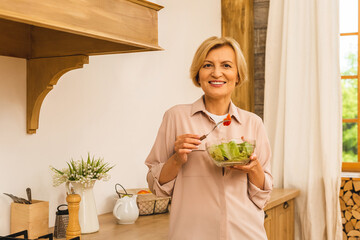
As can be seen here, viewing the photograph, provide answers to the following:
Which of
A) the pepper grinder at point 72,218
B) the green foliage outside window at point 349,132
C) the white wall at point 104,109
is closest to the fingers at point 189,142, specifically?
the pepper grinder at point 72,218

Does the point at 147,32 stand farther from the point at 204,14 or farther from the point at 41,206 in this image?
the point at 204,14

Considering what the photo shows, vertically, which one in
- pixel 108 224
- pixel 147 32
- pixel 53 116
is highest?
pixel 147 32

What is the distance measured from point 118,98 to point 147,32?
90cm

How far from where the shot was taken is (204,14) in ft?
11.6

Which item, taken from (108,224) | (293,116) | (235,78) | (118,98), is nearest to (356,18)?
(293,116)

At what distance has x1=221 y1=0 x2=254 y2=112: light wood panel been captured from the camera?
3.60 m

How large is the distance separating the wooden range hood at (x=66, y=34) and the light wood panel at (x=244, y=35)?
180 centimetres

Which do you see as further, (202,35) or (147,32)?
(202,35)

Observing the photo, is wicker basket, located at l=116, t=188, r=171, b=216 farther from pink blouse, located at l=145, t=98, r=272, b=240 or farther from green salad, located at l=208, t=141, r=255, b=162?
green salad, located at l=208, t=141, r=255, b=162

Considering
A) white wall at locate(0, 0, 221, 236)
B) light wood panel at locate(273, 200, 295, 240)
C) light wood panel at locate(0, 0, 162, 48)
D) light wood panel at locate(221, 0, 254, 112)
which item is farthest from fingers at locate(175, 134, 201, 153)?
light wood panel at locate(221, 0, 254, 112)

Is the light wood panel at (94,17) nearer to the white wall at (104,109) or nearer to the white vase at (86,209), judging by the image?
the white wall at (104,109)

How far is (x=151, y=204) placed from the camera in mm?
2518

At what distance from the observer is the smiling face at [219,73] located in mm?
1744

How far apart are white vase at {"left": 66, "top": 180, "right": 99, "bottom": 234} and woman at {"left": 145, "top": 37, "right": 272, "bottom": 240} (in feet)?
1.50
